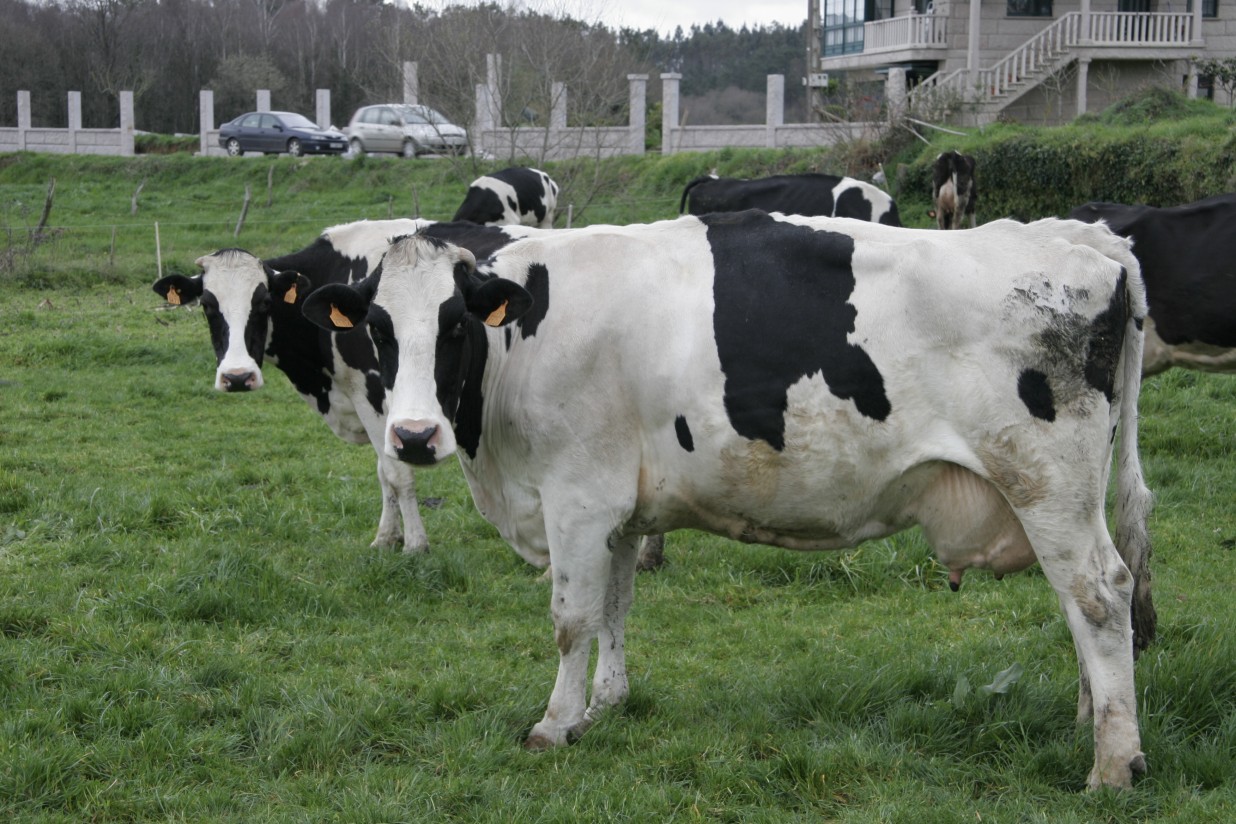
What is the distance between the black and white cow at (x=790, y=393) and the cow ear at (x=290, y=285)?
297 cm

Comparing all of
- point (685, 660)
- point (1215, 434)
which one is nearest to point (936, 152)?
point (1215, 434)

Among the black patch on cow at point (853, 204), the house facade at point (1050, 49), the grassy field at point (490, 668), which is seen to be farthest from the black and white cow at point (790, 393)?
the house facade at point (1050, 49)

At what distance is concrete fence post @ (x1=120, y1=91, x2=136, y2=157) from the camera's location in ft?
148

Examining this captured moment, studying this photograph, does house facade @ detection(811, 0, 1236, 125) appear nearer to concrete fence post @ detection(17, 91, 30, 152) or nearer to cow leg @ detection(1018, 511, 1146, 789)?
cow leg @ detection(1018, 511, 1146, 789)

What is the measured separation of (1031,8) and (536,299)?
120ft

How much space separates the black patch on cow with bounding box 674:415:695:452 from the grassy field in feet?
3.93

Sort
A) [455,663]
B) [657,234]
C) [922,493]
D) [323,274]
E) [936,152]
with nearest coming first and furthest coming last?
[922,493]
[657,234]
[455,663]
[323,274]
[936,152]

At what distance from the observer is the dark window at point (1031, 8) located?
37344mm

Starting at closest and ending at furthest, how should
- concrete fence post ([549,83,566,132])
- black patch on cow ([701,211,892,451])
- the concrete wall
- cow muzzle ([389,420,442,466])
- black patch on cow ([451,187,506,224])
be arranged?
cow muzzle ([389,420,442,466]), black patch on cow ([701,211,892,451]), black patch on cow ([451,187,506,224]), concrete fence post ([549,83,566,132]), the concrete wall

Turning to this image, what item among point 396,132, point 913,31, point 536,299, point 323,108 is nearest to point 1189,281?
point 536,299

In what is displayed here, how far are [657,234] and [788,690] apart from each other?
2.08 metres

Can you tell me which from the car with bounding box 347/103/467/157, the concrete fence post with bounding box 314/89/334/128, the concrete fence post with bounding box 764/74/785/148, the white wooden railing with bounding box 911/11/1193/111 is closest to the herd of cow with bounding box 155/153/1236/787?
the concrete fence post with bounding box 764/74/785/148

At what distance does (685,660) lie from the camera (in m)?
6.06

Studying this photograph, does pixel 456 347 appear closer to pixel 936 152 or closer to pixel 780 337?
pixel 780 337
